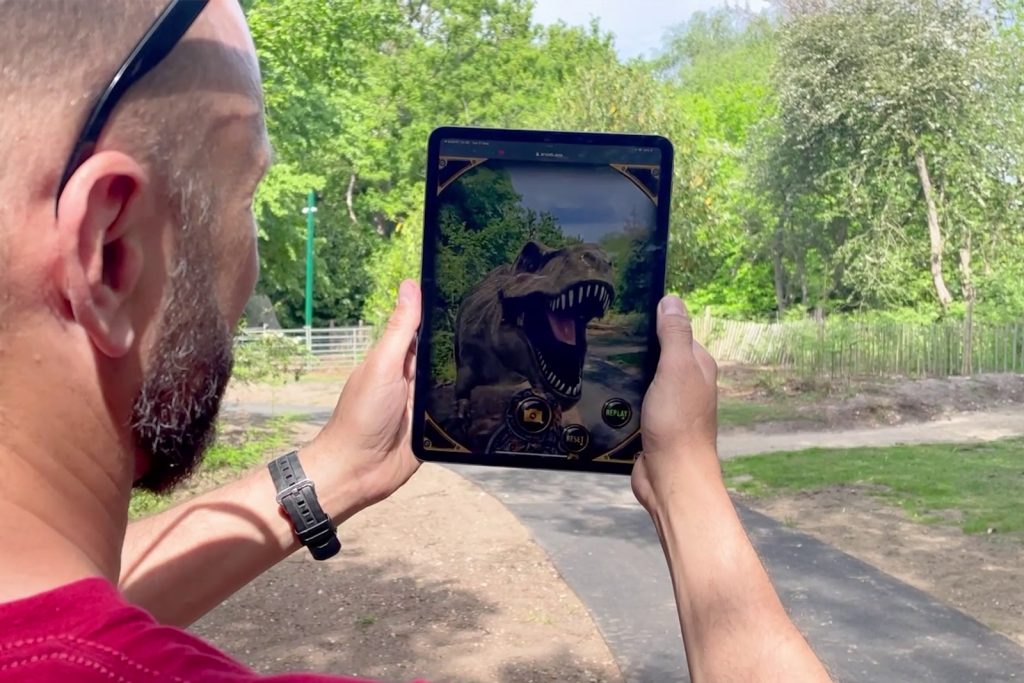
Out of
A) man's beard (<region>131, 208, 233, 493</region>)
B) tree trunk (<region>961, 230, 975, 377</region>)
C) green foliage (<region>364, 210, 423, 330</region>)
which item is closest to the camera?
man's beard (<region>131, 208, 233, 493</region>)

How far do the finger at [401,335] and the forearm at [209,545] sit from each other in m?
0.22

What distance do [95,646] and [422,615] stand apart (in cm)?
536

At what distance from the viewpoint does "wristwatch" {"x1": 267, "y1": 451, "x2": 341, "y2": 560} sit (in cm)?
196

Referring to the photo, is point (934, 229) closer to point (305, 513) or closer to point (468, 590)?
point (468, 590)

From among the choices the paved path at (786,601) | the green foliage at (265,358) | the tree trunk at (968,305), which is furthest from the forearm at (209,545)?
the tree trunk at (968,305)

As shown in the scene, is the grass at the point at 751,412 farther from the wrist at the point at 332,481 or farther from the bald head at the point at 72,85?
the bald head at the point at 72,85

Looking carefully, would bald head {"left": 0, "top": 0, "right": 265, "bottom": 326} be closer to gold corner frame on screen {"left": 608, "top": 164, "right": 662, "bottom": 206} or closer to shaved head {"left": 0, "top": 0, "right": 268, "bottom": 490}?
shaved head {"left": 0, "top": 0, "right": 268, "bottom": 490}

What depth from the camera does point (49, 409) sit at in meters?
1.05

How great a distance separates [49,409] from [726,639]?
92 centimetres

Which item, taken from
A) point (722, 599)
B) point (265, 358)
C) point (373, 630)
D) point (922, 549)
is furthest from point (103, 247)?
point (265, 358)

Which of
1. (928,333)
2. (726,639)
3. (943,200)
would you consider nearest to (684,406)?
(726,639)

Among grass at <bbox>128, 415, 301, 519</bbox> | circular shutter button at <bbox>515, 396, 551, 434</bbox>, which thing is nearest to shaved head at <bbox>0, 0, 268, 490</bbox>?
circular shutter button at <bbox>515, 396, 551, 434</bbox>

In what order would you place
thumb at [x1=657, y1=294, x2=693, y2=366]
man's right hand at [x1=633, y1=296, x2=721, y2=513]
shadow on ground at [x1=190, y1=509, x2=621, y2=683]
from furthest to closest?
shadow on ground at [x1=190, y1=509, x2=621, y2=683] → thumb at [x1=657, y1=294, x2=693, y2=366] → man's right hand at [x1=633, y1=296, x2=721, y2=513]

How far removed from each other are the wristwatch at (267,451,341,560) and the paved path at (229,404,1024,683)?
3.40m
